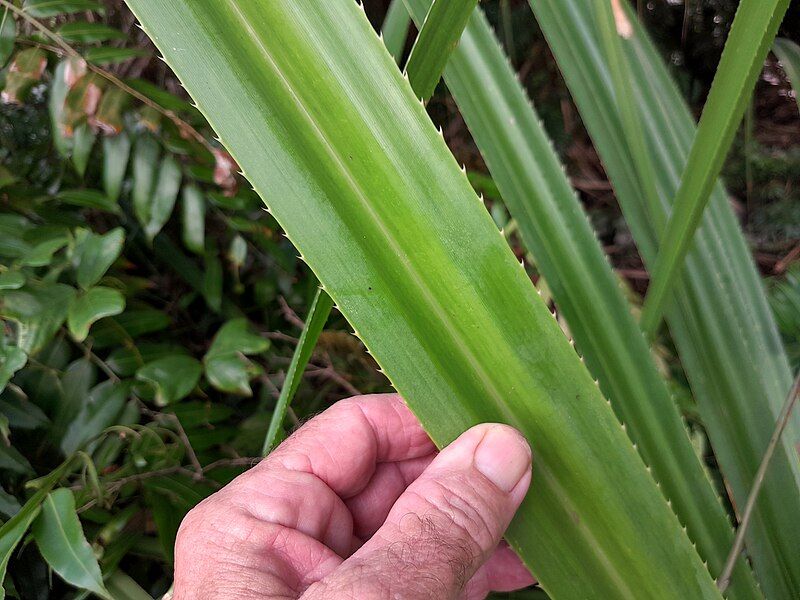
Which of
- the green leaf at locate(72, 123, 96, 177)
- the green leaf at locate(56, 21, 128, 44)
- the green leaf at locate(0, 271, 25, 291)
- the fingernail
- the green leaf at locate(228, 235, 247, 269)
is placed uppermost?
the green leaf at locate(56, 21, 128, 44)

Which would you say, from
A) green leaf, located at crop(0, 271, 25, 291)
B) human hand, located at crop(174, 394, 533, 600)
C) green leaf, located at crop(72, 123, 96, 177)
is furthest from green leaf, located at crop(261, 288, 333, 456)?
green leaf, located at crop(72, 123, 96, 177)

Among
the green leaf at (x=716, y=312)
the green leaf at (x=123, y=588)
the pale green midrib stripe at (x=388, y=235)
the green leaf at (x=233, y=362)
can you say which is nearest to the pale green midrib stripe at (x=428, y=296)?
the pale green midrib stripe at (x=388, y=235)

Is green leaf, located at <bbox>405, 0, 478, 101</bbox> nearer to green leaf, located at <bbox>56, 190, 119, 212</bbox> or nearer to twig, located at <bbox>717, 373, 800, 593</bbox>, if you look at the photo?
twig, located at <bbox>717, 373, 800, 593</bbox>

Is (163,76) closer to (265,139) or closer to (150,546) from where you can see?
(150,546)

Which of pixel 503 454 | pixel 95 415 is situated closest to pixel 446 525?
pixel 503 454

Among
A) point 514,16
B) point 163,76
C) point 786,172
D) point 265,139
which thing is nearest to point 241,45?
point 265,139

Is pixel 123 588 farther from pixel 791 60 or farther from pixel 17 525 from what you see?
pixel 791 60
